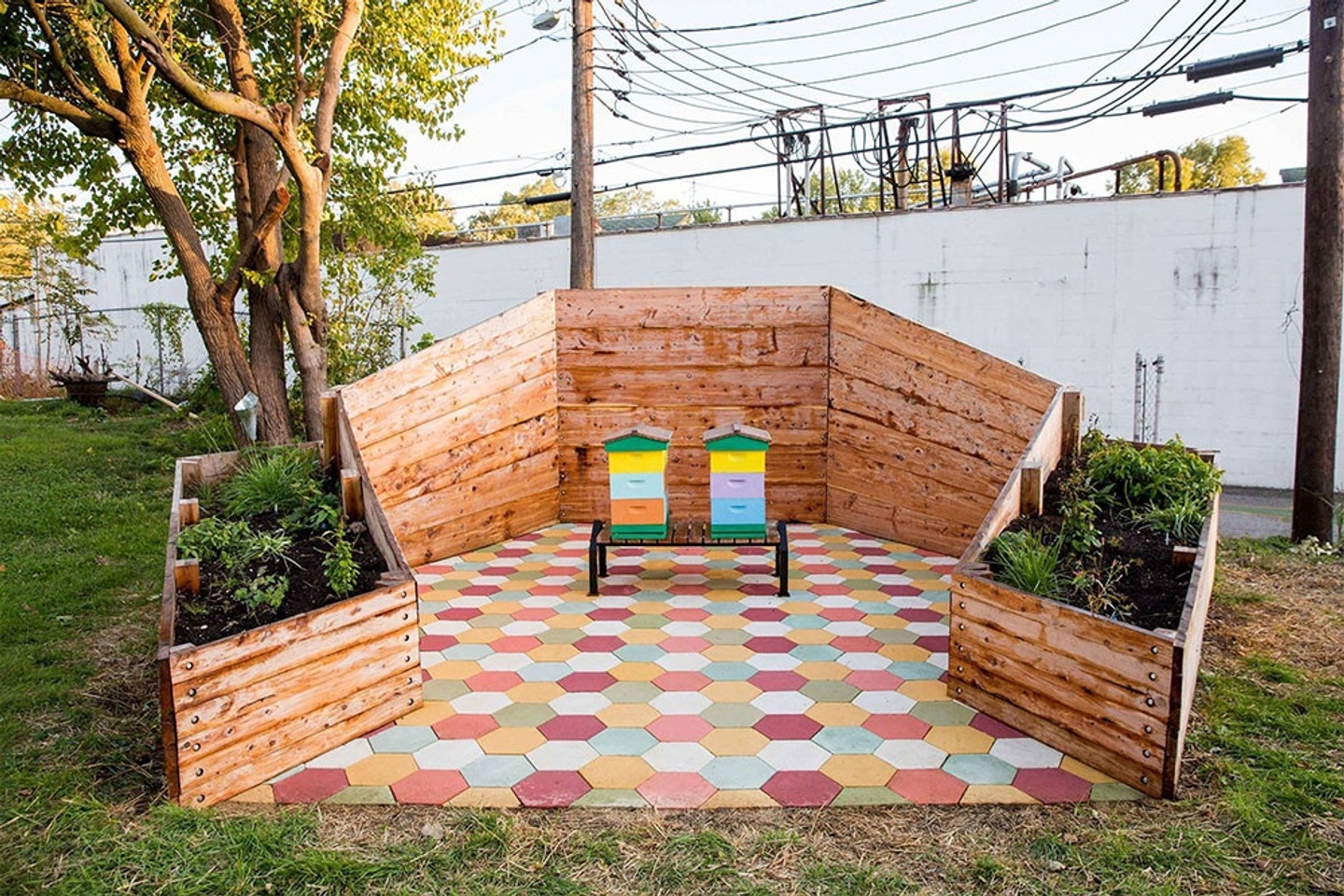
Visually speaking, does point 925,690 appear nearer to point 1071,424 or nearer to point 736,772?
point 736,772

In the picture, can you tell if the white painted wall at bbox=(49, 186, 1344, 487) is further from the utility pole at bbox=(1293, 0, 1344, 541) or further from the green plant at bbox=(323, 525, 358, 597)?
the green plant at bbox=(323, 525, 358, 597)

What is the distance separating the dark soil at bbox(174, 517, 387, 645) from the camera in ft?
10.1

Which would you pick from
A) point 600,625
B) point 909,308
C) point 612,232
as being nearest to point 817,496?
point 600,625

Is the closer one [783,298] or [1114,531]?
[1114,531]

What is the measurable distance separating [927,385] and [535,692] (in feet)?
10.5

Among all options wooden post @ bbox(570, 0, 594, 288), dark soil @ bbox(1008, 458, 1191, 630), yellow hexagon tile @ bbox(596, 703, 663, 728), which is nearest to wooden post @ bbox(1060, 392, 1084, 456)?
dark soil @ bbox(1008, 458, 1191, 630)

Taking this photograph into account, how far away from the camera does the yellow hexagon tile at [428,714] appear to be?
11.2ft

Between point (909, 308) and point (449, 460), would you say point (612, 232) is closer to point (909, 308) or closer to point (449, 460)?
point (909, 308)

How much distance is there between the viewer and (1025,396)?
5.05m

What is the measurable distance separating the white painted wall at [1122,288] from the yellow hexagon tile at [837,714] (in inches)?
338


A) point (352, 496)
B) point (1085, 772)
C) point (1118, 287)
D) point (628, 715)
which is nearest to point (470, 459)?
point (352, 496)

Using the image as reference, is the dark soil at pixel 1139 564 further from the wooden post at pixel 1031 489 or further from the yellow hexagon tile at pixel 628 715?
the yellow hexagon tile at pixel 628 715

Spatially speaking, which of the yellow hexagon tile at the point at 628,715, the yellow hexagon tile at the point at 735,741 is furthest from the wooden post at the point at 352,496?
the yellow hexagon tile at the point at 735,741

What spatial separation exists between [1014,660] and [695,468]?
3.46 metres
